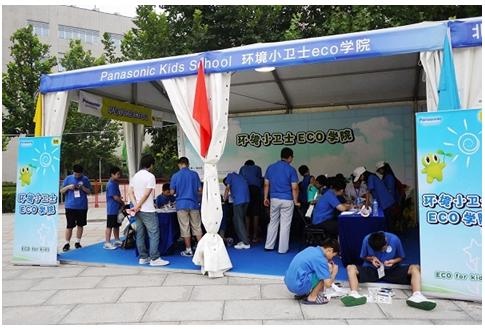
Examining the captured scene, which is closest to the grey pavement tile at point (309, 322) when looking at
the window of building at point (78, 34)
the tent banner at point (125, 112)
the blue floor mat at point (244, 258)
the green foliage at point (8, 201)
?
the blue floor mat at point (244, 258)

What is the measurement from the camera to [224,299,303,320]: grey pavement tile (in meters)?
3.56

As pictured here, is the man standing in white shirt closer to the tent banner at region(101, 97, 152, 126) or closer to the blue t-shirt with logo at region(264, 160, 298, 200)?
the blue t-shirt with logo at region(264, 160, 298, 200)

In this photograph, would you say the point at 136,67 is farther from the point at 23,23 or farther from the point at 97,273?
the point at 23,23

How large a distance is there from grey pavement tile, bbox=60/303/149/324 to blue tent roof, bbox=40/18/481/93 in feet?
9.65

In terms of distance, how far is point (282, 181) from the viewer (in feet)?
19.3

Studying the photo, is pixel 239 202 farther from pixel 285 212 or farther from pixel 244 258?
pixel 244 258

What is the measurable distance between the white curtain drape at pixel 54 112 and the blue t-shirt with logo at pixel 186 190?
1.90m

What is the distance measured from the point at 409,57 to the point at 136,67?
13.2ft

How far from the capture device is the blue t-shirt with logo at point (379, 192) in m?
6.17

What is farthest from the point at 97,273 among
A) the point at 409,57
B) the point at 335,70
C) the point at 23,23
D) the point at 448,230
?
the point at 23,23

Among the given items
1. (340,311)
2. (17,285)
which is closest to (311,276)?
(340,311)

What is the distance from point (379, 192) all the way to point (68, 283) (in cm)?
451

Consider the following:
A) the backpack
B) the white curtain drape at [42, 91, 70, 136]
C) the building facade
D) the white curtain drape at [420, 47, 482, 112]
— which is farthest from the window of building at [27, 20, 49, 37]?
the white curtain drape at [420, 47, 482, 112]

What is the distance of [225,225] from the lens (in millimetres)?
6809
